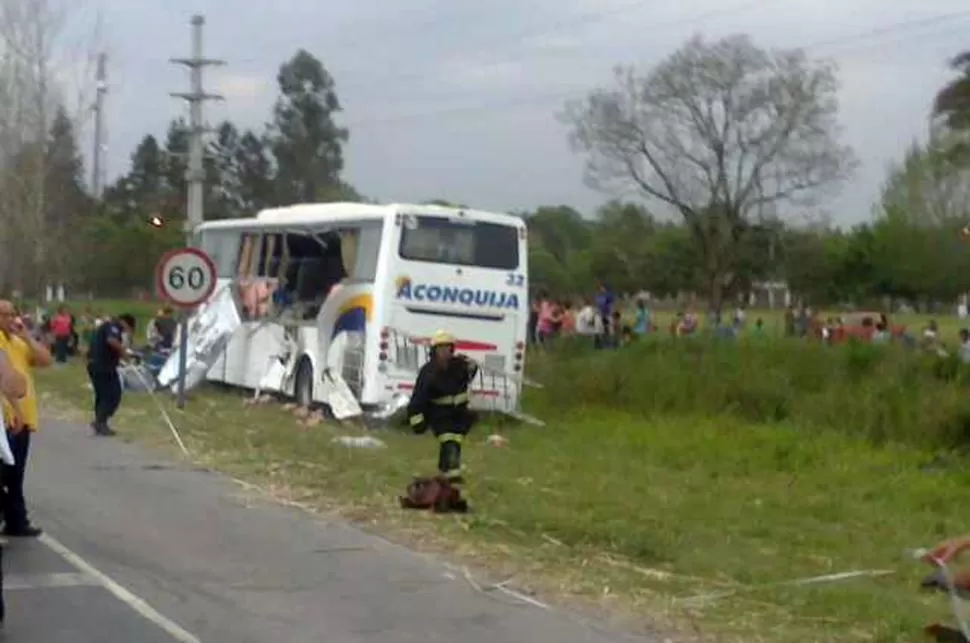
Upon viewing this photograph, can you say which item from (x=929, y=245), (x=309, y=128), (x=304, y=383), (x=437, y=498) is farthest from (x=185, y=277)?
(x=309, y=128)

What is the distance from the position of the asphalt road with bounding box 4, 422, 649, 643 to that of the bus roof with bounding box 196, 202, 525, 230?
10282mm

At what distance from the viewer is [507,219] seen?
2808 cm

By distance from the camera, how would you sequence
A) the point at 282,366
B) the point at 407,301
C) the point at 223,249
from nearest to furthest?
the point at 407,301, the point at 282,366, the point at 223,249

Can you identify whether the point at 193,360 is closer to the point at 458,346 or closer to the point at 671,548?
the point at 458,346

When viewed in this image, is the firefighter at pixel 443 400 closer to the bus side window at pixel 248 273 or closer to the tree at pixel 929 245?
the bus side window at pixel 248 273

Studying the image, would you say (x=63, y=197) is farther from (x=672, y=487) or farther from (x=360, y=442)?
(x=672, y=487)

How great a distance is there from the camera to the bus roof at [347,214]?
1078 inches

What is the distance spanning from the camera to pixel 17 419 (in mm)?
14117

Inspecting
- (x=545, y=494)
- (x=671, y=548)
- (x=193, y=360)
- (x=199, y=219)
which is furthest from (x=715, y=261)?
(x=671, y=548)

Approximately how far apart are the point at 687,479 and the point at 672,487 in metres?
1.27

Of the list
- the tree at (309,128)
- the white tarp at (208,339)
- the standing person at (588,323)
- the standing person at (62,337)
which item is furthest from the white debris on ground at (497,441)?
the tree at (309,128)

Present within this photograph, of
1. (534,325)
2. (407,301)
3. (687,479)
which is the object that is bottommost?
(687,479)

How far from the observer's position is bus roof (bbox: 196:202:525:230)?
27.4 meters

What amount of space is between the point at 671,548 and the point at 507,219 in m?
14.0
